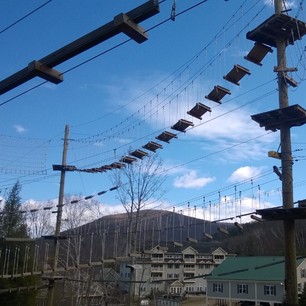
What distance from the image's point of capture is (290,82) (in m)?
11.6

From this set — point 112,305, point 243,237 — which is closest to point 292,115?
point 112,305

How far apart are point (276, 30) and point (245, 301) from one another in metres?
27.6

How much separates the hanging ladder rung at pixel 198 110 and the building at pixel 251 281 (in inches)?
906

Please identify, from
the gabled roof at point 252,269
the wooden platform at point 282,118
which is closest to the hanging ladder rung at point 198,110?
the wooden platform at point 282,118

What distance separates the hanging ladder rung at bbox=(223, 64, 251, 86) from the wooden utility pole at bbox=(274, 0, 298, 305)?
125 cm

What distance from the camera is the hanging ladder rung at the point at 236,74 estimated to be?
11086 mm

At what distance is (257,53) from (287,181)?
146 inches

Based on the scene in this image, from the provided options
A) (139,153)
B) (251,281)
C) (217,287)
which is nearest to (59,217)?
(139,153)

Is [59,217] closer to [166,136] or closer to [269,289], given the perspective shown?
[166,136]

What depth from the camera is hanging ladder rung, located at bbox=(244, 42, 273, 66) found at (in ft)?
38.8

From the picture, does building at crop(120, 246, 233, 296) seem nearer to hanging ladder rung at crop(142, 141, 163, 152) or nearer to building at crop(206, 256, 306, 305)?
building at crop(206, 256, 306, 305)

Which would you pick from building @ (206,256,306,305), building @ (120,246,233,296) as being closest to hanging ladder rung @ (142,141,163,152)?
building @ (206,256,306,305)

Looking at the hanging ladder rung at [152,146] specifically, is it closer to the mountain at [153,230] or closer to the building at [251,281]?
the mountain at [153,230]

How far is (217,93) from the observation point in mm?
11359
